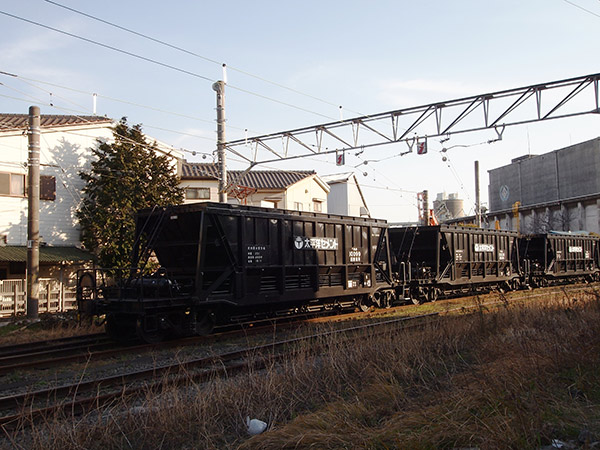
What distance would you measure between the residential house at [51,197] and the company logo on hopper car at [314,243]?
36.1 ft

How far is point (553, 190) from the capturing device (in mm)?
69938

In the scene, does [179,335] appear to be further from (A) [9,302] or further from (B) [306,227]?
(A) [9,302]

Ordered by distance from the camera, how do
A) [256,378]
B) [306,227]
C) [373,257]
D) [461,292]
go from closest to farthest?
1. [256,378]
2. [306,227]
3. [373,257]
4. [461,292]

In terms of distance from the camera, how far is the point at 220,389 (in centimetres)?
666

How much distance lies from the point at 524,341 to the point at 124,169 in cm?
1945

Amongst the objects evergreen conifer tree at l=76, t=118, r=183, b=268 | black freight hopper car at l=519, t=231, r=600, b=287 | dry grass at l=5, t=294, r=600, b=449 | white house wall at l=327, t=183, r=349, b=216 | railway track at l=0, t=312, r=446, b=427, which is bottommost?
railway track at l=0, t=312, r=446, b=427

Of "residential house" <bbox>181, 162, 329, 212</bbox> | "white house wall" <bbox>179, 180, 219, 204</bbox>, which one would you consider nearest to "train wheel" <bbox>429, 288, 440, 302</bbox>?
"white house wall" <bbox>179, 180, 219, 204</bbox>

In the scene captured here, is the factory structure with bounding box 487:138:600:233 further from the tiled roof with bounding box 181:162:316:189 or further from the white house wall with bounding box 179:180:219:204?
the white house wall with bounding box 179:180:219:204

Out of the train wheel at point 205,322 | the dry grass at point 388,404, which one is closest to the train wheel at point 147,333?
the train wheel at point 205,322

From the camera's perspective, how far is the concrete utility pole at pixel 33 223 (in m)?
16.2

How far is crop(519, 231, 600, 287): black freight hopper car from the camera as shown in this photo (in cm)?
2786

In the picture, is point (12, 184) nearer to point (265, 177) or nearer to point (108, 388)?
point (108, 388)

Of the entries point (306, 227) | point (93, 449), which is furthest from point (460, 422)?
point (306, 227)

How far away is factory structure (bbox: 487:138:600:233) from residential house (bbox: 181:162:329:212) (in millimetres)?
25040
